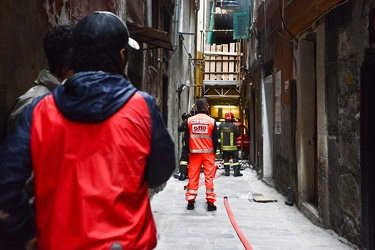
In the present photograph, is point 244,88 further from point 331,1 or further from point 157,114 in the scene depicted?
point 157,114

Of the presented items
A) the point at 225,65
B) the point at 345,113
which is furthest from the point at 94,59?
the point at 225,65

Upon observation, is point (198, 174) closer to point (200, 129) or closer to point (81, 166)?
point (200, 129)

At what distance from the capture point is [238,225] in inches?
249

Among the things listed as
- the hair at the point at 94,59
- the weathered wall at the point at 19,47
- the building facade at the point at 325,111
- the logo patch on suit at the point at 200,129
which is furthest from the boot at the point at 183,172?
the hair at the point at 94,59

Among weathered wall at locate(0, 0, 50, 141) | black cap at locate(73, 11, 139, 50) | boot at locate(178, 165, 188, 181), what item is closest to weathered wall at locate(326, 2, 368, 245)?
weathered wall at locate(0, 0, 50, 141)

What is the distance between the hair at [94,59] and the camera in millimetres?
1837

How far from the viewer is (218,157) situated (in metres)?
A: 20.2

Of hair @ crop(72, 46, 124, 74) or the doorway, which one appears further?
the doorway

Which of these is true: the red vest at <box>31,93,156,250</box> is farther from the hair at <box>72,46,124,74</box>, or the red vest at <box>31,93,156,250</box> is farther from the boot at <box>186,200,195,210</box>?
the boot at <box>186,200,195,210</box>

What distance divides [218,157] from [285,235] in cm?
1442

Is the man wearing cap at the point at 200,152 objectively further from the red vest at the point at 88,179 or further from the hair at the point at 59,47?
the red vest at the point at 88,179

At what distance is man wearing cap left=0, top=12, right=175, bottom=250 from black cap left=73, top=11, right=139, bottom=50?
6.2 inches

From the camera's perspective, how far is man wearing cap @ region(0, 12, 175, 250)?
1.62m

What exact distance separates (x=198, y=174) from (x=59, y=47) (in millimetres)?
5328
